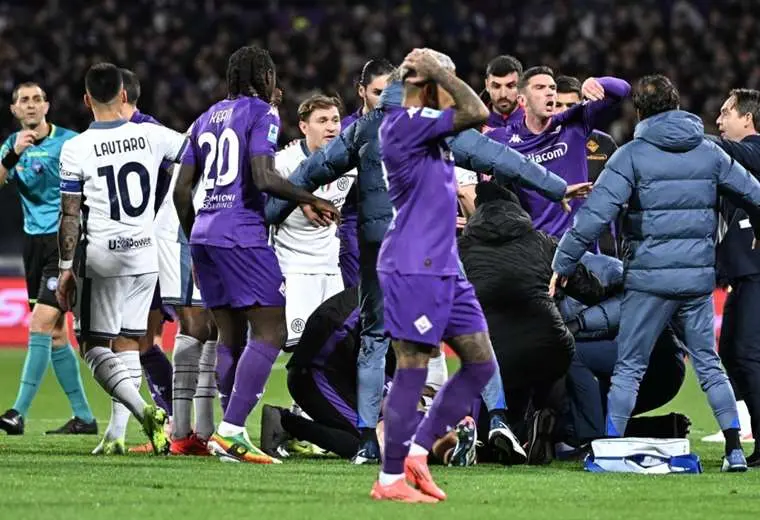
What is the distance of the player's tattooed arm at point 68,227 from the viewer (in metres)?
9.50

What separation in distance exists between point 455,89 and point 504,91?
3.84 metres

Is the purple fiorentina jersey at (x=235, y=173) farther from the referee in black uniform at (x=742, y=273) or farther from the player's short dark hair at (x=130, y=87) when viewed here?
the referee in black uniform at (x=742, y=273)

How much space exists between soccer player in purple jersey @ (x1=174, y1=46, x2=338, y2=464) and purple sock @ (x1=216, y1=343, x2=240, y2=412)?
0.16ft

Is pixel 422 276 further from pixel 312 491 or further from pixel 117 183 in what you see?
pixel 117 183

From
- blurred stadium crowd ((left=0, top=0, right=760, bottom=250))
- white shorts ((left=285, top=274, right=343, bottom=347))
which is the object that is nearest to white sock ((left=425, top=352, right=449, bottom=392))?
white shorts ((left=285, top=274, right=343, bottom=347))

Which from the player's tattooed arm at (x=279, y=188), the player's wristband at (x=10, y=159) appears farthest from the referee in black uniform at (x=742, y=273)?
the player's wristband at (x=10, y=159)

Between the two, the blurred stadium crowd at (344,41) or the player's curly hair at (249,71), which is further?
the blurred stadium crowd at (344,41)

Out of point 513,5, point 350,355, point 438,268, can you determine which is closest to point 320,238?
point 350,355

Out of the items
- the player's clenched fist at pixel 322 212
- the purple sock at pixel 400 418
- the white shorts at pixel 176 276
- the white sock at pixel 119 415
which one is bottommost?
the white sock at pixel 119 415

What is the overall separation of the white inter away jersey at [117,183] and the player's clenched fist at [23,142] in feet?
7.26

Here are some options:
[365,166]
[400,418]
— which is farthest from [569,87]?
[400,418]

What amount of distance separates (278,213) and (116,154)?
1.19 m

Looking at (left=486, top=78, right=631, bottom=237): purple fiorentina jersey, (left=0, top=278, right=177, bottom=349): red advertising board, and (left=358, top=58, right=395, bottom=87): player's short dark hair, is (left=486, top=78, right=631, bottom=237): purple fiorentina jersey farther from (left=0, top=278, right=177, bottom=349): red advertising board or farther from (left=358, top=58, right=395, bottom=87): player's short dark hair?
(left=0, top=278, right=177, bottom=349): red advertising board

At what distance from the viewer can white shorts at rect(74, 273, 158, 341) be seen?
9750 mm
